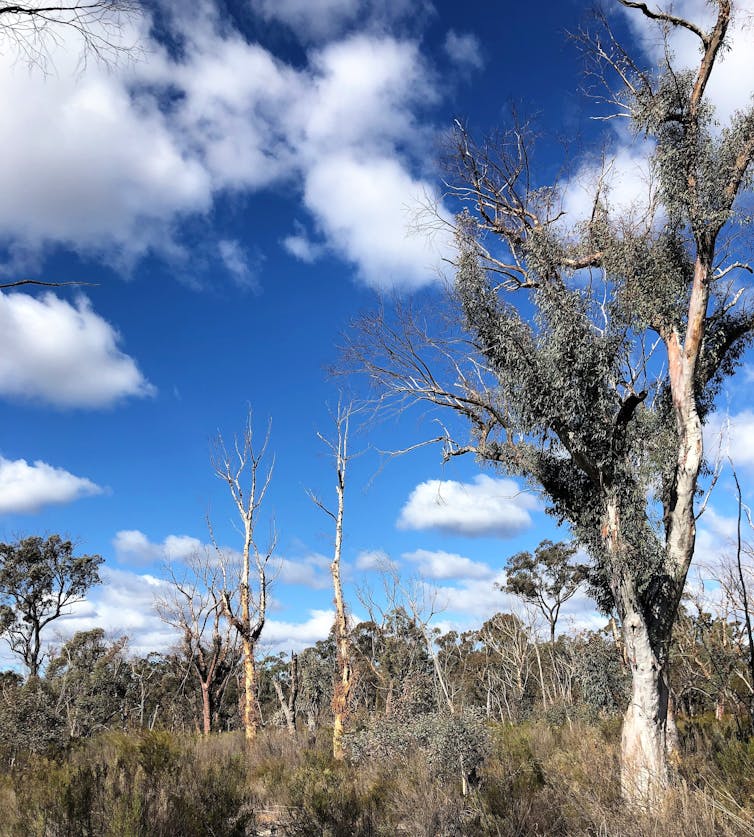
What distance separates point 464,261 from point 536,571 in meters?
28.4

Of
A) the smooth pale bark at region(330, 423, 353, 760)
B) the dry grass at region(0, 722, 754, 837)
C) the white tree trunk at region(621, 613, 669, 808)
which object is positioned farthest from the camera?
the smooth pale bark at region(330, 423, 353, 760)

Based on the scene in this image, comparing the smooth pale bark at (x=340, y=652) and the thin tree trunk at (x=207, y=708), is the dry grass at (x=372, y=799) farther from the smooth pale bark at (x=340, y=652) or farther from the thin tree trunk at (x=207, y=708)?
the thin tree trunk at (x=207, y=708)

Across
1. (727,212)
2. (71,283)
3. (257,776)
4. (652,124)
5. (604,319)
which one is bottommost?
(257,776)

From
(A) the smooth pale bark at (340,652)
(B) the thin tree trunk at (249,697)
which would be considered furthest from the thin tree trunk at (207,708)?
(A) the smooth pale bark at (340,652)

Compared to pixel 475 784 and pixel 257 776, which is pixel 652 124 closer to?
pixel 475 784

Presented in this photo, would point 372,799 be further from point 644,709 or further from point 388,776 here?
point 644,709

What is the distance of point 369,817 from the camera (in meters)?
7.28

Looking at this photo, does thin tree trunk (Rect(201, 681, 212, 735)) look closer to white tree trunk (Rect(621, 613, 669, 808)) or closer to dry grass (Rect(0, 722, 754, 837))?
dry grass (Rect(0, 722, 754, 837))

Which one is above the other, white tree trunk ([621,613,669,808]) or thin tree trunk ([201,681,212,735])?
white tree trunk ([621,613,669,808])

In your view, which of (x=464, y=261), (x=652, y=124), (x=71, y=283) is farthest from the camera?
(x=464, y=261)

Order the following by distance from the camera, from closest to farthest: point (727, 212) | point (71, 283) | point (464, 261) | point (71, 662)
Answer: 1. point (71, 283)
2. point (727, 212)
3. point (464, 261)
4. point (71, 662)

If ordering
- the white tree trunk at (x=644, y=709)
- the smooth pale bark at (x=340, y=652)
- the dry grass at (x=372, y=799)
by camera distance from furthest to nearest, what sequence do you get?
the smooth pale bark at (x=340, y=652), the white tree trunk at (x=644, y=709), the dry grass at (x=372, y=799)

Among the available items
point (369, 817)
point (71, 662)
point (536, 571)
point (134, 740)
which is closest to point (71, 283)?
point (369, 817)

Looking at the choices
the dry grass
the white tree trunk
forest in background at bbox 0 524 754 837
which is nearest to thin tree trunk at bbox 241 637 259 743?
forest in background at bbox 0 524 754 837
